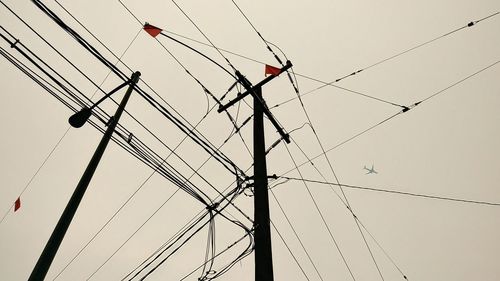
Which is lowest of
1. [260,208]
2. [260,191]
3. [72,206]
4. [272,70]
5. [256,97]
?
[72,206]

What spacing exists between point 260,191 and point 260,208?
359mm

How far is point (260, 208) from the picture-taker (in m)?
5.10

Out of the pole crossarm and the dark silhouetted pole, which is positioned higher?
the pole crossarm

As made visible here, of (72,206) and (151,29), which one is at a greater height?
(151,29)

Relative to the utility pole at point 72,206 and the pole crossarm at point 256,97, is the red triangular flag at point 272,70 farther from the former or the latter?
the utility pole at point 72,206

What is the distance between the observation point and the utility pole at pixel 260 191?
4453 millimetres

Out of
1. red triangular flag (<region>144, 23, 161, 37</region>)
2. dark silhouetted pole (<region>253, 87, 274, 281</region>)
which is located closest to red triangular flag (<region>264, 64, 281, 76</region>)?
dark silhouetted pole (<region>253, 87, 274, 281</region>)

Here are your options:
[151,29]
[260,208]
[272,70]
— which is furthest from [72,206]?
[272,70]

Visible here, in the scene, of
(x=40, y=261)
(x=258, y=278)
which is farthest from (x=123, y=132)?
(x=258, y=278)

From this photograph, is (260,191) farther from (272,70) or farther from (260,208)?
(272,70)

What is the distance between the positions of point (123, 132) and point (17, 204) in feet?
11.4

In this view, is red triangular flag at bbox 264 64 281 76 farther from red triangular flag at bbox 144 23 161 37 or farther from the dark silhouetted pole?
red triangular flag at bbox 144 23 161 37

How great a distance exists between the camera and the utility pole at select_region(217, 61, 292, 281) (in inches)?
175

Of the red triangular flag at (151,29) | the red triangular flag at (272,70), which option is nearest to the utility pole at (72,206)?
the red triangular flag at (151,29)
